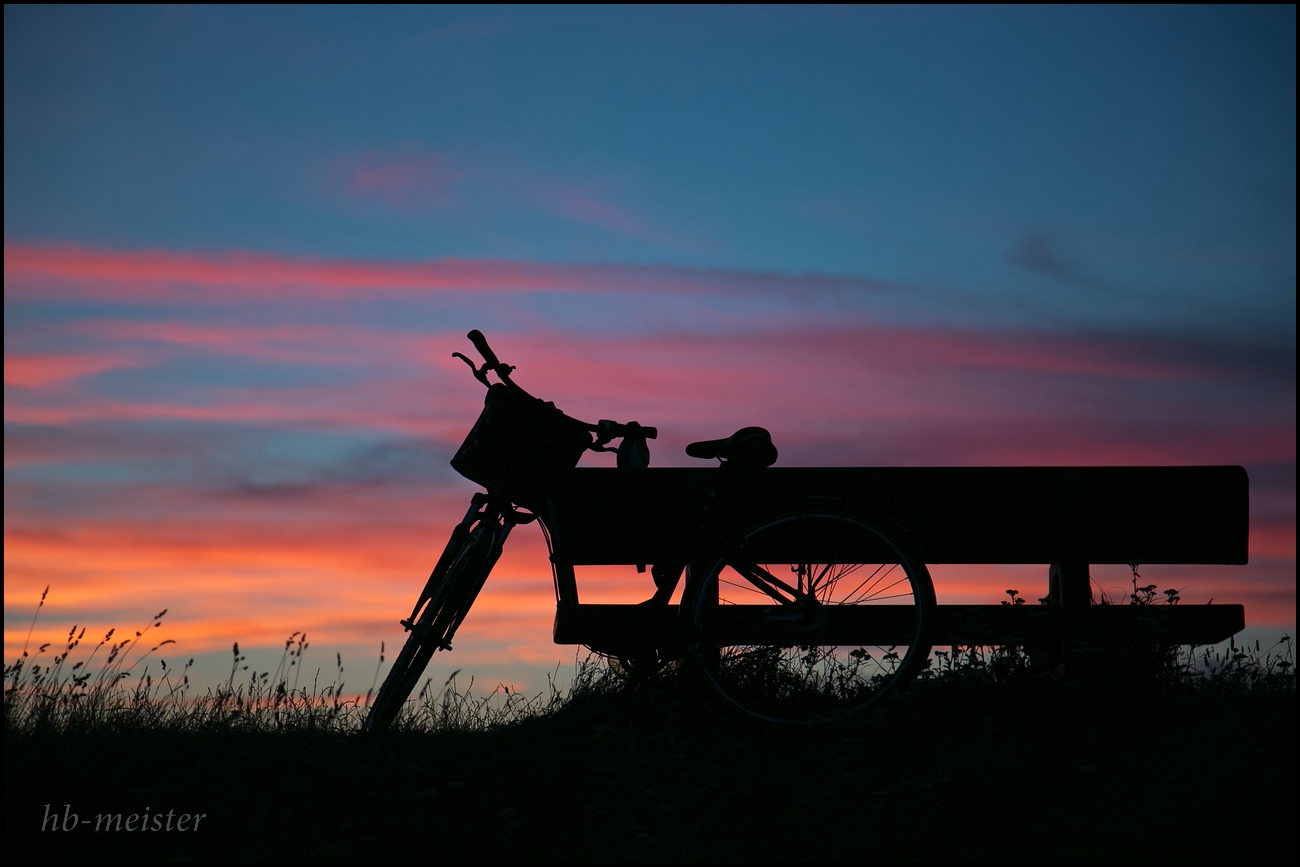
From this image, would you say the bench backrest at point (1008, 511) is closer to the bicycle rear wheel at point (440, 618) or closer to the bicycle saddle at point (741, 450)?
the bicycle saddle at point (741, 450)

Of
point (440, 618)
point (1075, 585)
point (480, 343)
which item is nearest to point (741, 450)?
point (480, 343)

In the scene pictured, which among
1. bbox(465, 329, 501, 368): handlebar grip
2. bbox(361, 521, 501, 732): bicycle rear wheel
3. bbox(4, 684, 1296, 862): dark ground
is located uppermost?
bbox(465, 329, 501, 368): handlebar grip

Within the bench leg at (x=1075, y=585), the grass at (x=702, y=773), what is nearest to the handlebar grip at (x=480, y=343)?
the grass at (x=702, y=773)

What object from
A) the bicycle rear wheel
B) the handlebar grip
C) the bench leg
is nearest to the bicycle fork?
the bicycle rear wheel

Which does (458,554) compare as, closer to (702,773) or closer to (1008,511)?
(702,773)

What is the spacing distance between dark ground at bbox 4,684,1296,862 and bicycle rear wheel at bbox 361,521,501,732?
21cm

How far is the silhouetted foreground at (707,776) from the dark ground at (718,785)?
1 cm

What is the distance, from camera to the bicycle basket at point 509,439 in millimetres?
6062

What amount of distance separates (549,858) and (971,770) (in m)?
2.17

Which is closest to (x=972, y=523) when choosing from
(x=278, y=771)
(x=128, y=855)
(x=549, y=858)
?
(x=549, y=858)

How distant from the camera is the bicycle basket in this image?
6062 millimetres

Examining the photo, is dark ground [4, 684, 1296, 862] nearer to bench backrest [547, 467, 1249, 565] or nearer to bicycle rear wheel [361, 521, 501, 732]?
bicycle rear wheel [361, 521, 501, 732]

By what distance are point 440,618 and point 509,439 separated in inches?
43.1

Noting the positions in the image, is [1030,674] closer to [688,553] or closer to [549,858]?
[688,553]
